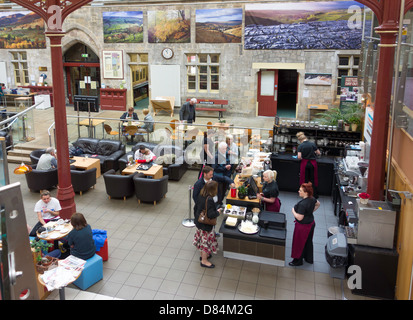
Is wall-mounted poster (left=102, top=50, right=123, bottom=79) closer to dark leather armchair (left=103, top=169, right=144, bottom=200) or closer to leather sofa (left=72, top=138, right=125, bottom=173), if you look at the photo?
leather sofa (left=72, top=138, right=125, bottom=173)

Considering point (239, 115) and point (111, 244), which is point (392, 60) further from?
point (239, 115)

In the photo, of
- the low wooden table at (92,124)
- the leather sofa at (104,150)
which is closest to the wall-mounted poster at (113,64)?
the low wooden table at (92,124)

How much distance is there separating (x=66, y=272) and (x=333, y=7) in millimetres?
15475

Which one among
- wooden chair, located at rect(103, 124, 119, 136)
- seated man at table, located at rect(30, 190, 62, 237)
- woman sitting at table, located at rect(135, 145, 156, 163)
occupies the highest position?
wooden chair, located at rect(103, 124, 119, 136)

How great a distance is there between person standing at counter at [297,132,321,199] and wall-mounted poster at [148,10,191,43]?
35.1ft

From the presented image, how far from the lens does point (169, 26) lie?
752 inches

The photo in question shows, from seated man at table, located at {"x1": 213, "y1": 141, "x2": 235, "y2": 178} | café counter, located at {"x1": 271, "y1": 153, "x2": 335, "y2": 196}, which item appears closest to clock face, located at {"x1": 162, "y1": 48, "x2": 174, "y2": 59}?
café counter, located at {"x1": 271, "y1": 153, "x2": 335, "y2": 196}

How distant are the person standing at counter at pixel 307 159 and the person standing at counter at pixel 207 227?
13.0ft

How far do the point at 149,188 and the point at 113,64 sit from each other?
12.2m

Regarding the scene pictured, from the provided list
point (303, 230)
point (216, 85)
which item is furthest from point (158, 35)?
point (303, 230)

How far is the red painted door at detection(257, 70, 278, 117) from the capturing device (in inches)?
741

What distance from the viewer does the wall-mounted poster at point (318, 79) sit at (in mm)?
17766

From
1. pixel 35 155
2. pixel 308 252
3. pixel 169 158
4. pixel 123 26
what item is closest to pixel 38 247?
pixel 308 252

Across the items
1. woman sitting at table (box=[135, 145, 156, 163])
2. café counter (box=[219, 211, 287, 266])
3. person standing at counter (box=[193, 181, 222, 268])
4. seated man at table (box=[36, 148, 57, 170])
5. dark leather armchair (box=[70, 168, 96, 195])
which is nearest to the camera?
person standing at counter (box=[193, 181, 222, 268])
